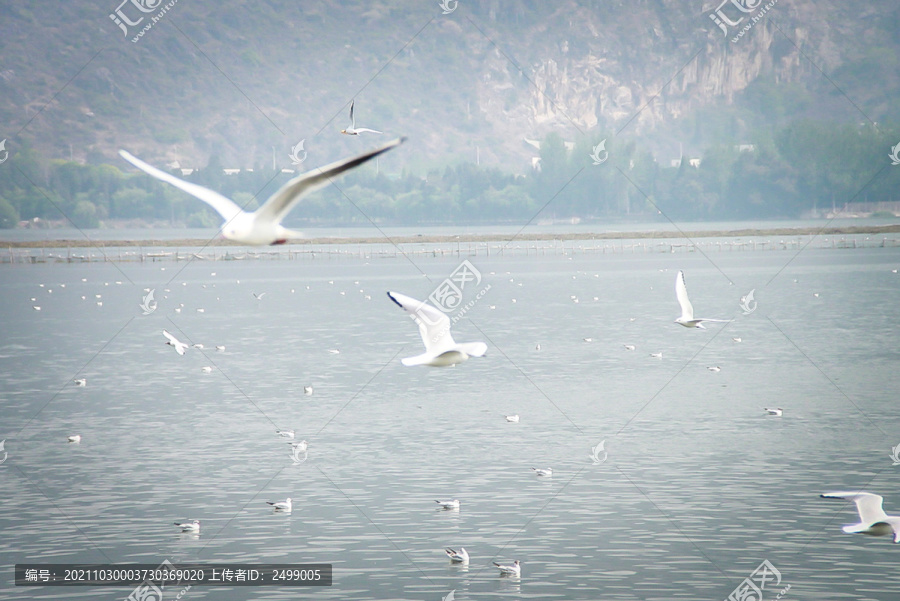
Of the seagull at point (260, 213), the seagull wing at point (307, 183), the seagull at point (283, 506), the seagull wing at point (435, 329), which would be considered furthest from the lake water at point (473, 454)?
the seagull wing at point (307, 183)

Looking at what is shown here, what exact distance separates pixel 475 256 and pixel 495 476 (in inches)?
4404

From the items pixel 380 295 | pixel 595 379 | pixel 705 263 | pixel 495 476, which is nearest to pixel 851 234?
pixel 705 263

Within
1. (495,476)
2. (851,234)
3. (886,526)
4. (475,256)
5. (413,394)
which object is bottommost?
(886,526)

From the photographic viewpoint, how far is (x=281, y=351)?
49.5m

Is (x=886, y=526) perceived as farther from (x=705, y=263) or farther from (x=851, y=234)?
(x=851, y=234)
